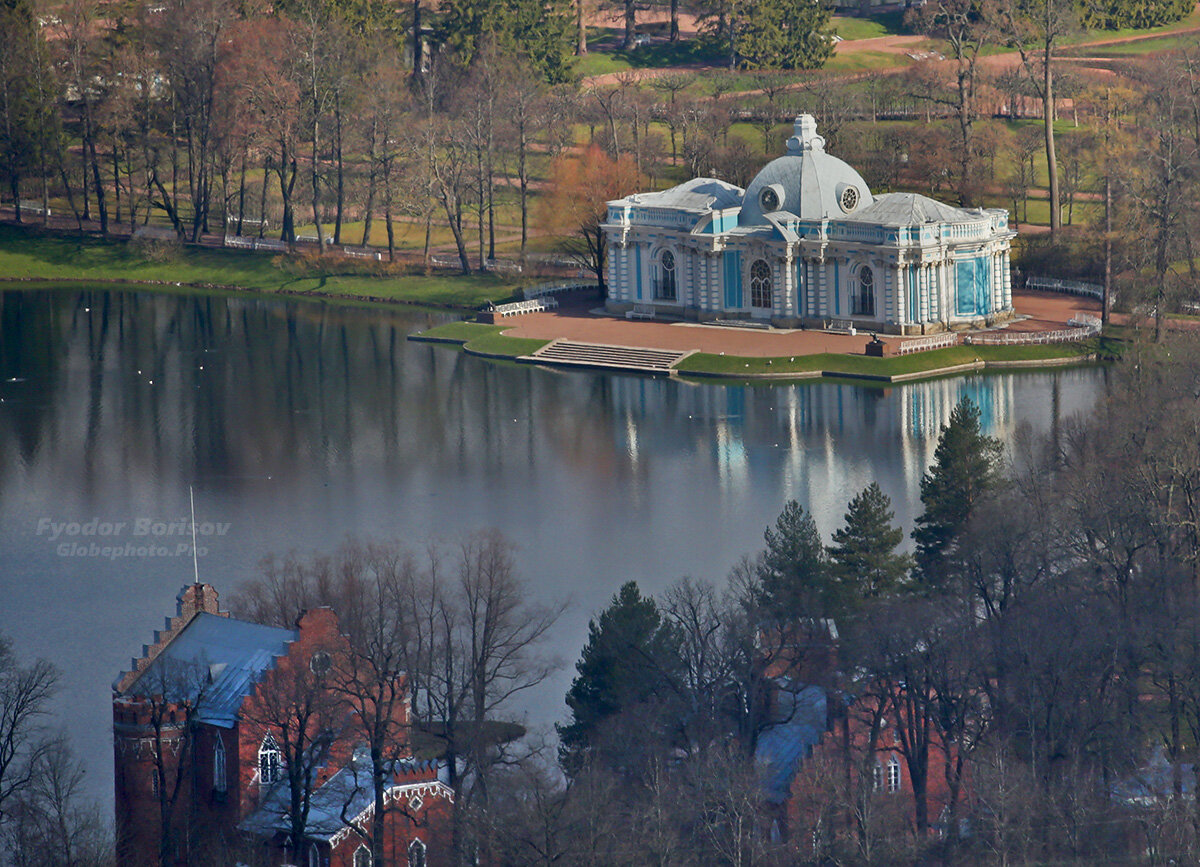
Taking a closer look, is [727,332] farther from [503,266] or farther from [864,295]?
[503,266]

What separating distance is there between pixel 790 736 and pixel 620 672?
12.7 feet

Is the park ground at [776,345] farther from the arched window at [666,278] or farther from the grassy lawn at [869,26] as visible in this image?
the grassy lawn at [869,26]

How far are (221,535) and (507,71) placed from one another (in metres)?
69.1

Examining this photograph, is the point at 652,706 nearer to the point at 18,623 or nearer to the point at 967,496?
the point at 967,496

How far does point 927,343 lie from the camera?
97.7m

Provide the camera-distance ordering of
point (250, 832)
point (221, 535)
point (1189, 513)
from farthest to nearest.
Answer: point (221, 535)
point (1189, 513)
point (250, 832)

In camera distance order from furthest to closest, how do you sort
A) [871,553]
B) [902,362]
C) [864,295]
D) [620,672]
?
[864,295] → [902,362] → [871,553] → [620,672]

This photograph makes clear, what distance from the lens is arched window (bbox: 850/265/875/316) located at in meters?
102

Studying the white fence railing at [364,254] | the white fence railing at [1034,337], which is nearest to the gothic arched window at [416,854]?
the white fence railing at [1034,337]

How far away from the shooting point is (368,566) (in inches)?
2586

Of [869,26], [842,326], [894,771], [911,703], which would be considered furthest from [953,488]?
[869,26]

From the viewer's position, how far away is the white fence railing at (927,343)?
97.0 metres

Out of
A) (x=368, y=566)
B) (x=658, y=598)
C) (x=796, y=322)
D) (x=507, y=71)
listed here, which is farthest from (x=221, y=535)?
(x=507, y=71)

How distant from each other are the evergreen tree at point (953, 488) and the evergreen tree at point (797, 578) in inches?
206
